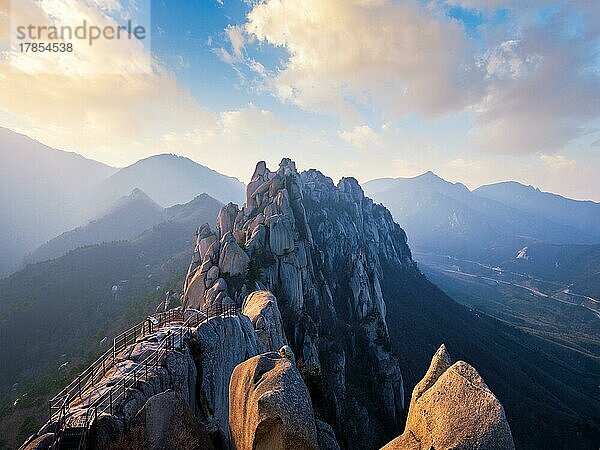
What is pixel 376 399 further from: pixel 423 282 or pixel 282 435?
pixel 423 282

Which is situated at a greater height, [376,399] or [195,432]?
[195,432]

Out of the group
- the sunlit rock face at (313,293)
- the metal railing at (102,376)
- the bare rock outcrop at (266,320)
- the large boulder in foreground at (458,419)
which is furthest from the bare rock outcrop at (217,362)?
the large boulder in foreground at (458,419)

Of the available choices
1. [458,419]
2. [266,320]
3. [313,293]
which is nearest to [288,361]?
[458,419]

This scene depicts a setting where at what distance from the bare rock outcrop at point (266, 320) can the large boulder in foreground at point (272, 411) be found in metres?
17.5

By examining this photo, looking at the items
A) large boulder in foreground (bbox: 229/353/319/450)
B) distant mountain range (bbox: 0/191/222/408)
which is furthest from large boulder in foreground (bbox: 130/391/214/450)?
distant mountain range (bbox: 0/191/222/408)

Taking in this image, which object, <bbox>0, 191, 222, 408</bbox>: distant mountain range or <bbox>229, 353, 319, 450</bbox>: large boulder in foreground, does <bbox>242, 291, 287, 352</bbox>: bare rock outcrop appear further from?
<bbox>0, 191, 222, 408</bbox>: distant mountain range

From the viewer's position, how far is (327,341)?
67500 mm

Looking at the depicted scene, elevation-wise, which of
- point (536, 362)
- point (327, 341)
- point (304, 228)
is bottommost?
point (536, 362)

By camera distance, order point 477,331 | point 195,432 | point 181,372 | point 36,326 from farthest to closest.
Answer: point 477,331
point 36,326
point 181,372
point 195,432

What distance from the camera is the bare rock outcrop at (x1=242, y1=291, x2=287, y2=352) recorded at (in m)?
36.8

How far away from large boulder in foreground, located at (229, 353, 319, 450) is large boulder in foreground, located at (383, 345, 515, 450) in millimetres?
3817

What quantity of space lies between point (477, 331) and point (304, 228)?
95.5 m

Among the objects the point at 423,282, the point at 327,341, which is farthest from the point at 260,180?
the point at 423,282

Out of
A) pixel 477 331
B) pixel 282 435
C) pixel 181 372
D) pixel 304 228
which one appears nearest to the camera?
pixel 282 435
